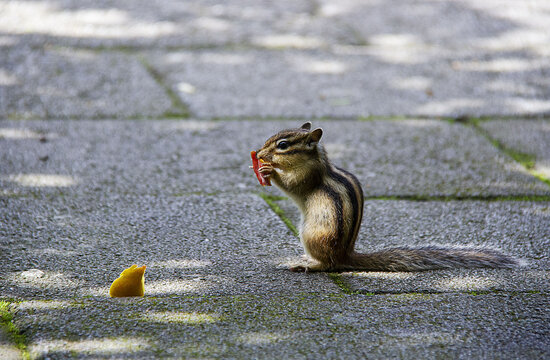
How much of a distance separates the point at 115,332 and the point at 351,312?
91 centimetres

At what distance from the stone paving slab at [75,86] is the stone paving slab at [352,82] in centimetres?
26

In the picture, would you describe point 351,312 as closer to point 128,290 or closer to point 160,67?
point 128,290

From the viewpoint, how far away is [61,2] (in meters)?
7.19

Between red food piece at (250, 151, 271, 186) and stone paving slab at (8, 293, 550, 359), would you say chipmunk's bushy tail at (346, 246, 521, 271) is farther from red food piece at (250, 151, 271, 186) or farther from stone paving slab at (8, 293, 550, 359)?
red food piece at (250, 151, 271, 186)

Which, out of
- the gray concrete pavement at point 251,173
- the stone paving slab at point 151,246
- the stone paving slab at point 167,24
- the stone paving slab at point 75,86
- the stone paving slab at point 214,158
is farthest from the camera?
the stone paving slab at point 167,24

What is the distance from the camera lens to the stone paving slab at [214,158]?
3990 mm

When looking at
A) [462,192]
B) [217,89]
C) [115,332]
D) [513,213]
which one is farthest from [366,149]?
[115,332]

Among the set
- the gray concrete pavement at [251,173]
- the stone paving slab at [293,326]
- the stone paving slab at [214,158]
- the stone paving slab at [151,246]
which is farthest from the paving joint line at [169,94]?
the stone paving slab at [293,326]

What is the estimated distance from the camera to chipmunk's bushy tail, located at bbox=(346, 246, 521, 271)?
119 inches

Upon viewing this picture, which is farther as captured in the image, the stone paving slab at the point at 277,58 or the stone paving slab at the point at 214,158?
the stone paving slab at the point at 277,58

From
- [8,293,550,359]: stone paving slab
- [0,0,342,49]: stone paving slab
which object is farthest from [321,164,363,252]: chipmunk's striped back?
[0,0,342,49]: stone paving slab

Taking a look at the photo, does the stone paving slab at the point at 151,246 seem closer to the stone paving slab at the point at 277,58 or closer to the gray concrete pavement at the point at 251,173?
the gray concrete pavement at the point at 251,173

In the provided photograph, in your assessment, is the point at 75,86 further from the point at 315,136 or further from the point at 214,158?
the point at 315,136

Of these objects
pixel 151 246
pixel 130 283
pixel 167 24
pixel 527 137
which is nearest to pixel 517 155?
pixel 527 137
